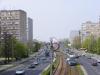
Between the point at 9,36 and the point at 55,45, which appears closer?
the point at 55,45

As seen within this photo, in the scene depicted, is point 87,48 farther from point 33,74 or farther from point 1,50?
point 33,74

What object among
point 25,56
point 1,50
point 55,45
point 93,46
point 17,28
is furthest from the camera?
point 17,28

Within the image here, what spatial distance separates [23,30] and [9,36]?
78724 mm

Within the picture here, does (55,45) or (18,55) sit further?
(18,55)

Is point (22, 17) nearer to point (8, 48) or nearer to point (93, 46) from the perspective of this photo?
point (93, 46)

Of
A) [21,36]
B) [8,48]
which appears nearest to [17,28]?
[21,36]

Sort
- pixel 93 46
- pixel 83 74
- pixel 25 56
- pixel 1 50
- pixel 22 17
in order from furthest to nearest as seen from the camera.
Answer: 1. pixel 22 17
2. pixel 93 46
3. pixel 25 56
4. pixel 1 50
5. pixel 83 74

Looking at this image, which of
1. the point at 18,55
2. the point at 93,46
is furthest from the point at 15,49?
the point at 93,46

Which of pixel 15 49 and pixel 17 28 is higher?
pixel 17 28

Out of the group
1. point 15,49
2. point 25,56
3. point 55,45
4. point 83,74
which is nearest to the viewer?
point 55,45

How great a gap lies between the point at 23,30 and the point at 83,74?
4527 inches

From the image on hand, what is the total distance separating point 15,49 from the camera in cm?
9662

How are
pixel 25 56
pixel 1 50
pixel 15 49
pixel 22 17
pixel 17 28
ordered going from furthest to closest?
1. pixel 22 17
2. pixel 17 28
3. pixel 25 56
4. pixel 15 49
5. pixel 1 50

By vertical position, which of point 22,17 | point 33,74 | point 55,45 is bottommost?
point 33,74
